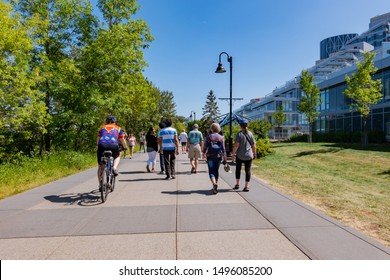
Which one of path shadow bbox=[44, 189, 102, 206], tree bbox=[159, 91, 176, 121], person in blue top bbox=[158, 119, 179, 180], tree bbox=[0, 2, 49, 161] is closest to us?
path shadow bbox=[44, 189, 102, 206]

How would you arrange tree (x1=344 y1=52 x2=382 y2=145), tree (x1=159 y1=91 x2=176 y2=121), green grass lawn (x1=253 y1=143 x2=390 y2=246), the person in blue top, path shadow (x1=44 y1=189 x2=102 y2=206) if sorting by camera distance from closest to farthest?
green grass lawn (x1=253 y1=143 x2=390 y2=246) → path shadow (x1=44 y1=189 x2=102 y2=206) → the person in blue top → tree (x1=344 y1=52 x2=382 y2=145) → tree (x1=159 y1=91 x2=176 y2=121)

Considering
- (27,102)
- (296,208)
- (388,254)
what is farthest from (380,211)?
(27,102)

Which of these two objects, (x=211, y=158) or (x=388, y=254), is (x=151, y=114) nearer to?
(x=211, y=158)

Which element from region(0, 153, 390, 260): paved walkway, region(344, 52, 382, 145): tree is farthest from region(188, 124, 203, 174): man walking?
region(344, 52, 382, 145): tree

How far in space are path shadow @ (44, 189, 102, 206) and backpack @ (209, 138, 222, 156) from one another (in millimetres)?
2872

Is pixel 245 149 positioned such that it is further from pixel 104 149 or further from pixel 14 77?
pixel 14 77

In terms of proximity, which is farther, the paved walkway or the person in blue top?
the person in blue top

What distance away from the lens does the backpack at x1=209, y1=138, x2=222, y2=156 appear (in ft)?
24.4

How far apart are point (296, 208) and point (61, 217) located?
4308mm

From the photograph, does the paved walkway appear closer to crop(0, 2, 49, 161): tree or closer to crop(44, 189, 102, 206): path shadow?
crop(44, 189, 102, 206): path shadow

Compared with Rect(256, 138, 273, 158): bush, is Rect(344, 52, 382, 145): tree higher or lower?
higher

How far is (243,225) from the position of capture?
185 inches

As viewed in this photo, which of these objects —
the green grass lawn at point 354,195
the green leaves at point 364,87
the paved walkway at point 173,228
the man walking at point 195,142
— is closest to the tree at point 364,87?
the green leaves at point 364,87

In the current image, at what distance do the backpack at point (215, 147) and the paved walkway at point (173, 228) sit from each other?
1003 mm
